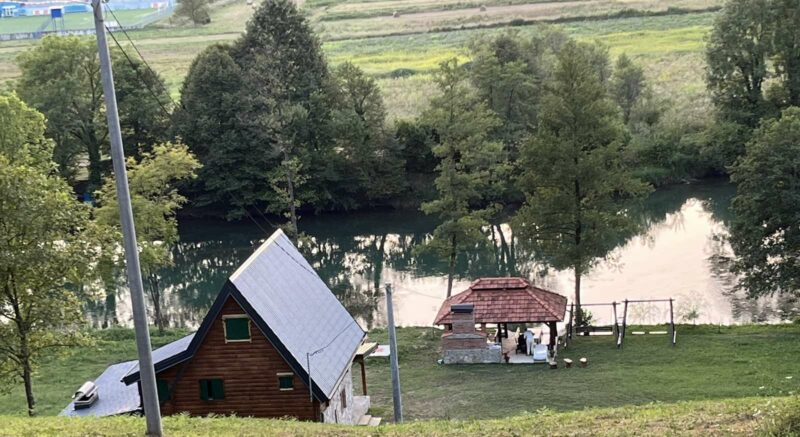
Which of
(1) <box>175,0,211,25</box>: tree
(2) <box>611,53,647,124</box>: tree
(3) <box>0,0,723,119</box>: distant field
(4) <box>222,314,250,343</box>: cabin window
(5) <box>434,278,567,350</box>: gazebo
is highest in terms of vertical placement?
(1) <box>175,0,211,25</box>: tree

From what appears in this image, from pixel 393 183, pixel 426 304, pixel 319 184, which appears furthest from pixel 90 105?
pixel 426 304

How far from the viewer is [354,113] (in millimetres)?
53906

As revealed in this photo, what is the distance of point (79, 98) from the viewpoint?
5444cm

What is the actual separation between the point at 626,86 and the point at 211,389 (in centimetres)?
4448

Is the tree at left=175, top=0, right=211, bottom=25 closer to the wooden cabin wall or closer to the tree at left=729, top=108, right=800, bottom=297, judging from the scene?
the tree at left=729, top=108, right=800, bottom=297

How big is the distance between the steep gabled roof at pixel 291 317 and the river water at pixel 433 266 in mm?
12759

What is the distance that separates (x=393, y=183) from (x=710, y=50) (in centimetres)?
1969

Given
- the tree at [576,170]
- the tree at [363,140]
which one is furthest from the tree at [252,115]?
the tree at [576,170]

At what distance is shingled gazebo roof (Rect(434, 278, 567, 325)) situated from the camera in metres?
30.1

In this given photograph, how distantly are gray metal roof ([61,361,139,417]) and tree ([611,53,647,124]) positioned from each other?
41.9 m

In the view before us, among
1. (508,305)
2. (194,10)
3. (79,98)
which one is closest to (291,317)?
(508,305)

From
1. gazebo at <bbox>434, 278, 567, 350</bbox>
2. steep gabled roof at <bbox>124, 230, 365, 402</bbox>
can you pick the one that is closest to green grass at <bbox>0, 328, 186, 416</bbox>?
steep gabled roof at <bbox>124, 230, 365, 402</bbox>

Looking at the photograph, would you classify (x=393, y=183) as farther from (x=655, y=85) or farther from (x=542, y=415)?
(x=542, y=415)

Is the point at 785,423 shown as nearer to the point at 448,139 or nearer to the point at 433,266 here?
the point at 448,139
